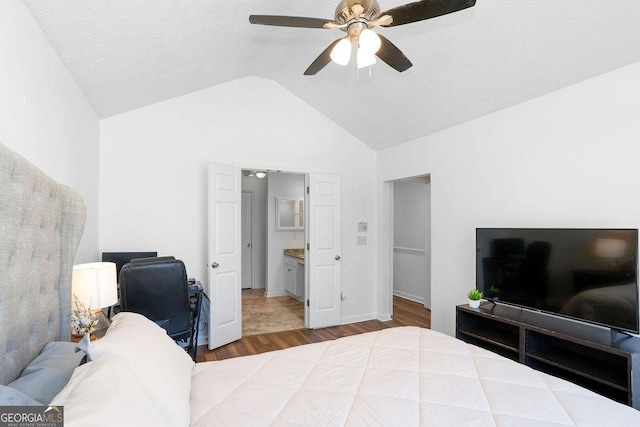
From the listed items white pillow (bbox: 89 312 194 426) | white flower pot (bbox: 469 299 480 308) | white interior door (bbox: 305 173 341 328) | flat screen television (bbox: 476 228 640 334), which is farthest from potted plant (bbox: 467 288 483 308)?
white pillow (bbox: 89 312 194 426)

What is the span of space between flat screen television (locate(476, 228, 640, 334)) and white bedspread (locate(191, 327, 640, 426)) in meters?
1.06

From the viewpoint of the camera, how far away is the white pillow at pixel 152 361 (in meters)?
1.13

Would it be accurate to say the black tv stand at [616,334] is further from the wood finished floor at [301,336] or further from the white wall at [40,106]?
the white wall at [40,106]

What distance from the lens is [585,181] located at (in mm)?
2520

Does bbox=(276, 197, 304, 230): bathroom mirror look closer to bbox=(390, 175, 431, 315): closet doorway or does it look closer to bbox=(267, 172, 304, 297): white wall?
bbox=(267, 172, 304, 297): white wall

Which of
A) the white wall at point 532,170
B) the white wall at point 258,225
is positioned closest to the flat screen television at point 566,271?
the white wall at point 532,170

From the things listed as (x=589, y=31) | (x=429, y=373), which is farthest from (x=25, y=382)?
(x=589, y=31)

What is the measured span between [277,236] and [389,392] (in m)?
5.05

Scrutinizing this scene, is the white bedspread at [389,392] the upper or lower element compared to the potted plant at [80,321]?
lower

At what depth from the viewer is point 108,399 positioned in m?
0.89

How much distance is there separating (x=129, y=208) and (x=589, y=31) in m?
4.30

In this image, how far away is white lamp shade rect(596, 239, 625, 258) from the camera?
7.09 ft

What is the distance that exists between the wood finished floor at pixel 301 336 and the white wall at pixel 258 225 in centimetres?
264

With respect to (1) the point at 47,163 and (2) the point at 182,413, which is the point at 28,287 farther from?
(1) the point at 47,163
